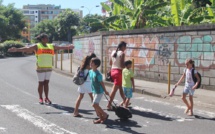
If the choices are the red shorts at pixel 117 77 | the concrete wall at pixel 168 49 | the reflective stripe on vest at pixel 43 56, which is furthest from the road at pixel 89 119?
the concrete wall at pixel 168 49

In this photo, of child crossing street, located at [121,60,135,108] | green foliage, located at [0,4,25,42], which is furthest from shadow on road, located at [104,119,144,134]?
green foliage, located at [0,4,25,42]

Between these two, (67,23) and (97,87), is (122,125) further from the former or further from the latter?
(67,23)

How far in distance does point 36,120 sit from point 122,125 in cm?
190

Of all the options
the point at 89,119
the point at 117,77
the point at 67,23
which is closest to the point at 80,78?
the point at 89,119

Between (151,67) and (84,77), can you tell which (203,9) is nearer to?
(151,67)

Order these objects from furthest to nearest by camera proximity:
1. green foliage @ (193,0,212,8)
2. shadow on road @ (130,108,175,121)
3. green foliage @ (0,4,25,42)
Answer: green foliage @ (0,4,25,42) → green foliage @ (193,0,212,8) → shadow on road @ (130,108,175,121)

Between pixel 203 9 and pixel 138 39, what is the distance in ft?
11.1

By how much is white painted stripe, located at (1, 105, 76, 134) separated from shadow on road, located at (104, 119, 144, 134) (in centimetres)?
104

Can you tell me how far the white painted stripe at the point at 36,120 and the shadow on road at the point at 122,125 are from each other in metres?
1.04

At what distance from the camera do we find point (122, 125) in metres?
7.44

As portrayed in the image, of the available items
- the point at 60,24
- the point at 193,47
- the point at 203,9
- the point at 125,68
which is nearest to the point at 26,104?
the point at 125,68

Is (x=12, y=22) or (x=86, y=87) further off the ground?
(x=12, y=22)

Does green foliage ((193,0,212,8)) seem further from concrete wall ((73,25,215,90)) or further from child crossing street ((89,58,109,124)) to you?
child crossing street ((89,58,109,124))

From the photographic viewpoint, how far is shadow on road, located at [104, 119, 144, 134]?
23.2 feet
